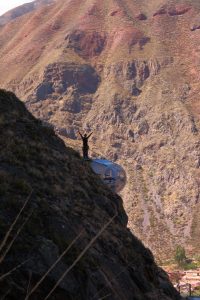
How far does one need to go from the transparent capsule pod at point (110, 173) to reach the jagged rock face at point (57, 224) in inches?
286

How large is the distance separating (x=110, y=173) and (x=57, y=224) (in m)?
17.5

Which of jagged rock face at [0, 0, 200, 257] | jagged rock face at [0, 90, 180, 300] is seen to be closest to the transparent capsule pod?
jagged rock face at [0, 90, 180, 300]

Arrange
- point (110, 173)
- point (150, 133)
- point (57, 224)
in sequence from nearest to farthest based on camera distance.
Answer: point (57, 224), point (110, 173), point (150, 133)

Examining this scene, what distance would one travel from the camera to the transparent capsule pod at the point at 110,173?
30531 millimetres

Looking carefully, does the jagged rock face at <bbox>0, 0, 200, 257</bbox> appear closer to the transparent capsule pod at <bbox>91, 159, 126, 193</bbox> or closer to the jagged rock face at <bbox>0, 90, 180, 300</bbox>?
the transparent capsule pod at <bbox>91, 159, 126, 193</bbox>

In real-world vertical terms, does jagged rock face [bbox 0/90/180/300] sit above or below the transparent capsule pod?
above

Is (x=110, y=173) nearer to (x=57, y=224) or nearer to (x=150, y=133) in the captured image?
(x=57, y=224)

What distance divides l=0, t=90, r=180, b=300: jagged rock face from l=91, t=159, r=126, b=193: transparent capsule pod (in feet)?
23.8

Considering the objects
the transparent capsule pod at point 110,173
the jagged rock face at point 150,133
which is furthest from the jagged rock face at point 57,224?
the jagged rock face at point 150,133

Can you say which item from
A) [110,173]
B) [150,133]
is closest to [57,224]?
[110,173]

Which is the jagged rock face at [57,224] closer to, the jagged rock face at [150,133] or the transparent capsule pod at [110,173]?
the transparent capsule pod at [110,173]

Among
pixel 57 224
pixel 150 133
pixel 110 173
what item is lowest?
pixel 150 133

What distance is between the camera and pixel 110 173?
102ft

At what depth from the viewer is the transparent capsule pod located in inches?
1202
